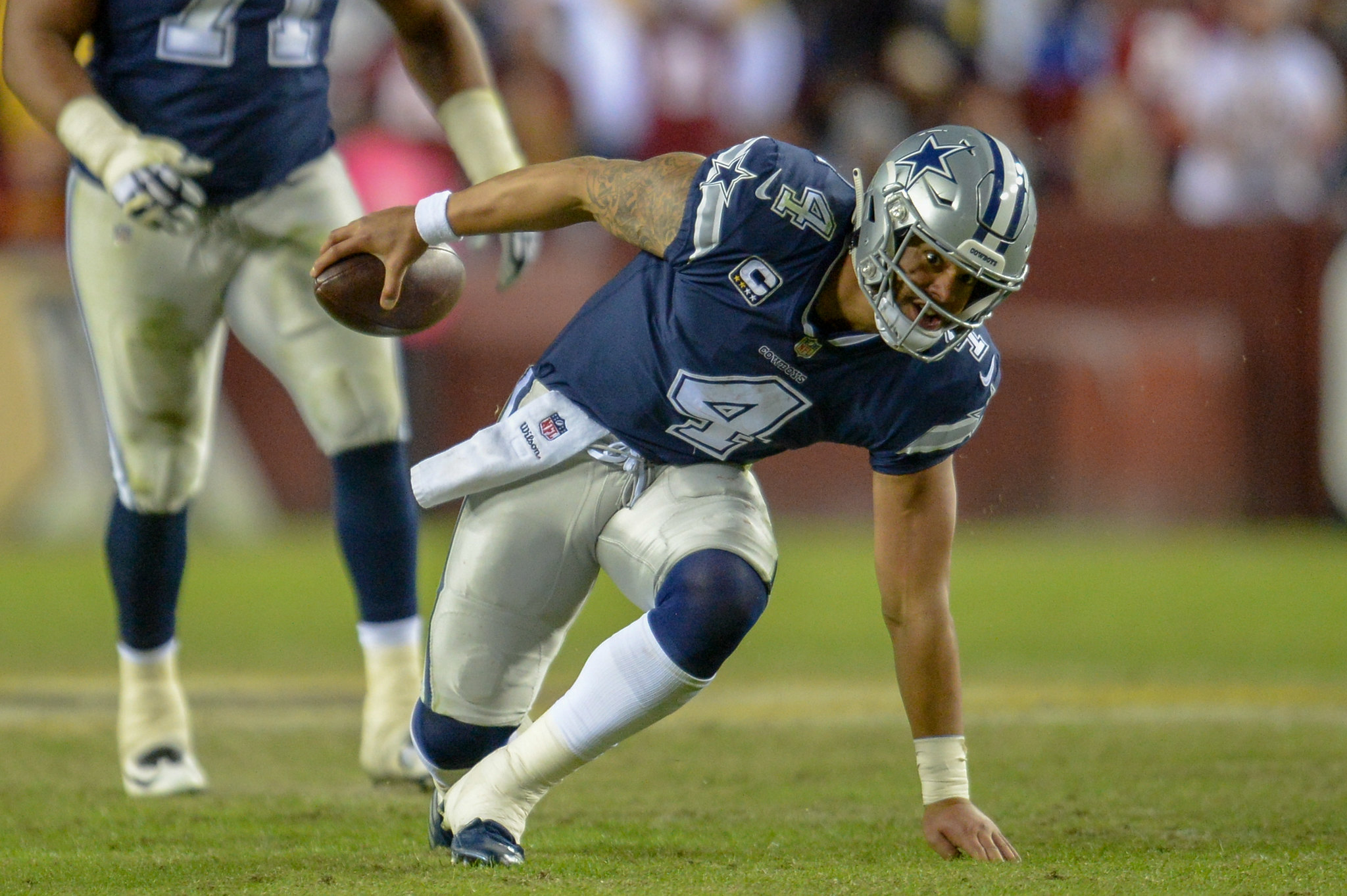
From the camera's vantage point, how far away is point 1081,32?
9.84 m

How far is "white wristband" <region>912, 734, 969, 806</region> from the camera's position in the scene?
9.70ft

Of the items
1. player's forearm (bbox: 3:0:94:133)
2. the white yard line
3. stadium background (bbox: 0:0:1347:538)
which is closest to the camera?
player's forearm (bbox: 3:0:94:133)

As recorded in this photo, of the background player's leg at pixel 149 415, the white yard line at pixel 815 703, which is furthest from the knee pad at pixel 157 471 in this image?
the white yard line at pixel 815 703

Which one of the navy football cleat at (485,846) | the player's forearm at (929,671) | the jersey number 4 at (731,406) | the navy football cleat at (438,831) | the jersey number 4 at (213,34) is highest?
the jersey number 4 at (213,34)

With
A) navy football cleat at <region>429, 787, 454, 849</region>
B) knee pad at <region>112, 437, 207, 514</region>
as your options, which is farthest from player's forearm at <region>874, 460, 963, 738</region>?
knee pad at <region>112, 437, 207, 514</region>

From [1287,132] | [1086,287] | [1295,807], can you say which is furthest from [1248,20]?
[1295,807]

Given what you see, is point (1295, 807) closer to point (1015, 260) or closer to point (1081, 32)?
point (1015, 260)

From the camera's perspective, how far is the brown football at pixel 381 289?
3.09 m

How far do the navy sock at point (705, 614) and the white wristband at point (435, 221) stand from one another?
69 centimetres

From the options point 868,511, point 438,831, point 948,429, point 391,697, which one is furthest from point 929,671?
point 868,511

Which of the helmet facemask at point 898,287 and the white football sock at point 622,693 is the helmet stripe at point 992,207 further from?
the white football sock at point 622,693

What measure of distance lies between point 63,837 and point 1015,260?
1956 millimetres

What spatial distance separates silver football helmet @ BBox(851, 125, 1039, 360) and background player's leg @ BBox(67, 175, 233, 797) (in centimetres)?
166

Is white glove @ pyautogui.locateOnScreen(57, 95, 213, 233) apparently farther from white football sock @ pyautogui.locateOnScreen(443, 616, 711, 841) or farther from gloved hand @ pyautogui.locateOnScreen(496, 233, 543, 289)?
white football sock @ pyautogui.locateOnScreen(443, 616, 711, 841)
